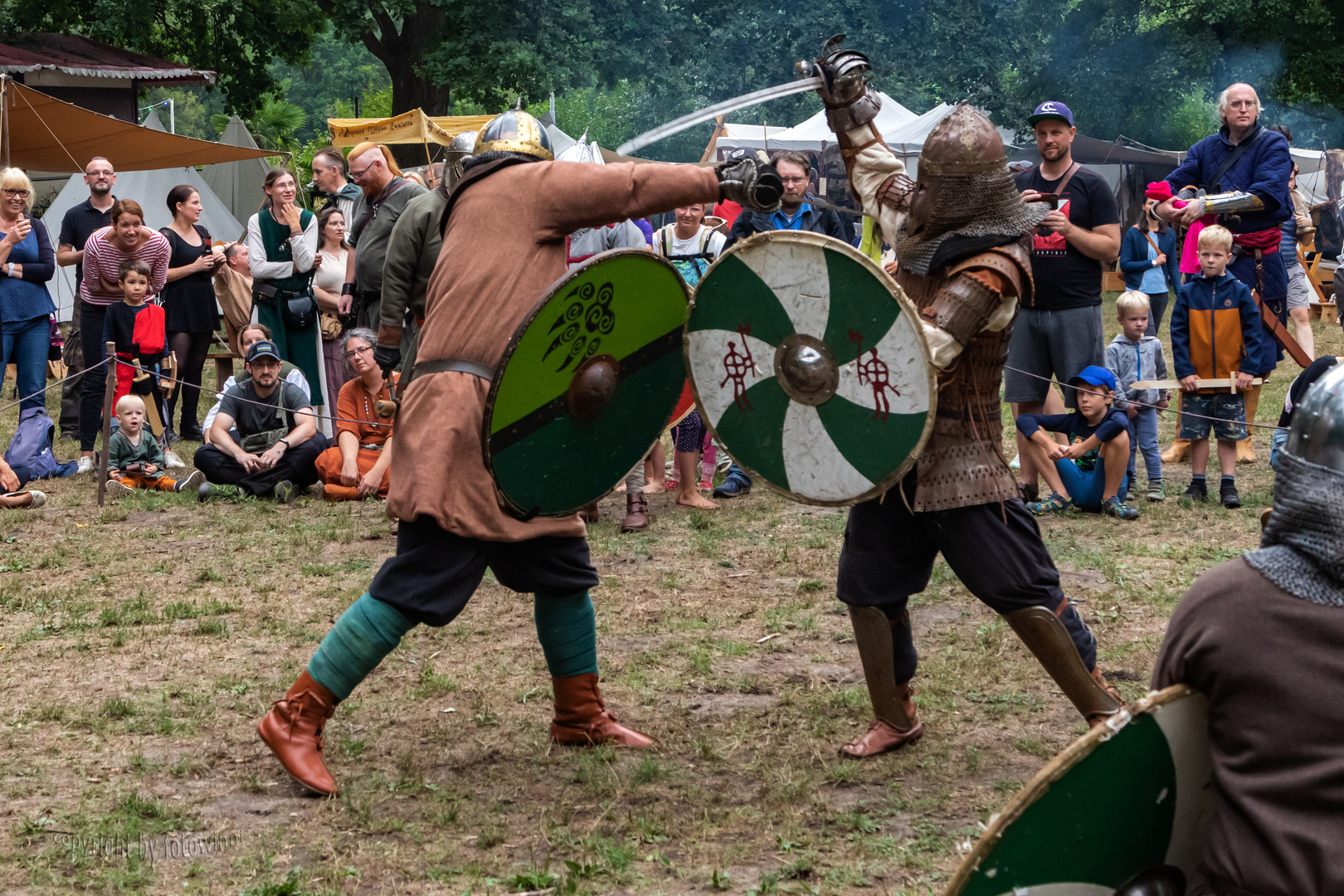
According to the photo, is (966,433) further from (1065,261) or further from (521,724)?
(1065,261)

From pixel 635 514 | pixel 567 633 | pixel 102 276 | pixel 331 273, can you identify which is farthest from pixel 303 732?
pixel 102 276

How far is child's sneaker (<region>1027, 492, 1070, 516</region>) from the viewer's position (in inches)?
266

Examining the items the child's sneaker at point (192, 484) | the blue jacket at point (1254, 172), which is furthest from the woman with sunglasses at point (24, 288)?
the blue jacket at point (1254, 172)

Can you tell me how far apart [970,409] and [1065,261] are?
3.26m

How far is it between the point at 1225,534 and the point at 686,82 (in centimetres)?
2266

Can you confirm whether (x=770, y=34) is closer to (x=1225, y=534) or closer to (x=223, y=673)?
(x=1225, y=534)

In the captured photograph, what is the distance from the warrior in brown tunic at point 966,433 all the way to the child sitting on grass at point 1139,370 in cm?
382

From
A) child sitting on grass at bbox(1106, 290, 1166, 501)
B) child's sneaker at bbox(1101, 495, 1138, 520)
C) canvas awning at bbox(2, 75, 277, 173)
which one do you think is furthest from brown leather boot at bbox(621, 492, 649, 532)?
canvas awning at bbox(2, 75, 277, 173)

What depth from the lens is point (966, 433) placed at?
3309 mm

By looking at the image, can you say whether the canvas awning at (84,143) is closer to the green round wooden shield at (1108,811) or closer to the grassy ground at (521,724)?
the grassy ground at (521,724)

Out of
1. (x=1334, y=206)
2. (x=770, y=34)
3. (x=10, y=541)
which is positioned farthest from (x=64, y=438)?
(x=770, y=34)

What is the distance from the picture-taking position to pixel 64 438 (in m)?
9.45

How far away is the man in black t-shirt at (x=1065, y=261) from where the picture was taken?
20.2ft

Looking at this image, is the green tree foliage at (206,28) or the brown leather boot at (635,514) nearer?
the brown leather boot at (635,514)
